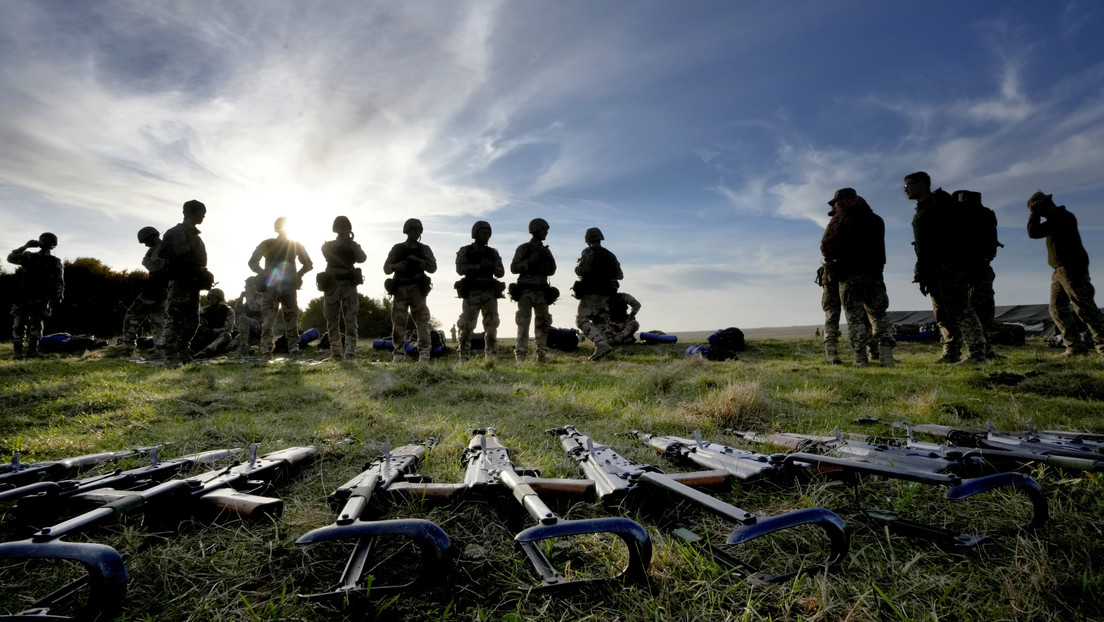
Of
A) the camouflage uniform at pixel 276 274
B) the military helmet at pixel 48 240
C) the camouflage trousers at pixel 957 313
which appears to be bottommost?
the camouflage trousers at pixel 957 313

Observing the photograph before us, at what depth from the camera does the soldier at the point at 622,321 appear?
12.0 metres

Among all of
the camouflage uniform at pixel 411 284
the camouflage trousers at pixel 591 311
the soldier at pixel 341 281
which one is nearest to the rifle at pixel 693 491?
the camouflage uniform at pixel 411 284

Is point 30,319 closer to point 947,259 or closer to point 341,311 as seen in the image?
point 341,311

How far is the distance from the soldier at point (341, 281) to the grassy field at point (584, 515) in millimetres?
4414

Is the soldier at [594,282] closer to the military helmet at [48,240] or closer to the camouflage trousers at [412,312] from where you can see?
the camouflage trousers at [412,312]

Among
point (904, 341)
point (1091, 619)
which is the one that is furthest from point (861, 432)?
point (904, 341)

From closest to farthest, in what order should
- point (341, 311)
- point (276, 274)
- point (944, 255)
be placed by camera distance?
point (944, 255) → point (276, 274) → point (341, 311)

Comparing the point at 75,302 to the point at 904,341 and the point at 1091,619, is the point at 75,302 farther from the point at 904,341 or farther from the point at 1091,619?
the point at 904,341

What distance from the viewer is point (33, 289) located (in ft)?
31.4

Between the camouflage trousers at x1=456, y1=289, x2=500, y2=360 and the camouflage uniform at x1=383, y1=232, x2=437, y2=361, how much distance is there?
683mm

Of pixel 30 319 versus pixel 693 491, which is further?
pixel 30 319

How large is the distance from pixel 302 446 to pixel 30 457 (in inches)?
65.7

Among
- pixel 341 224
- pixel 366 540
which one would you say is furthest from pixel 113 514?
pixel 341 224

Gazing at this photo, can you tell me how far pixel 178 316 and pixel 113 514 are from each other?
8107 millimetres
